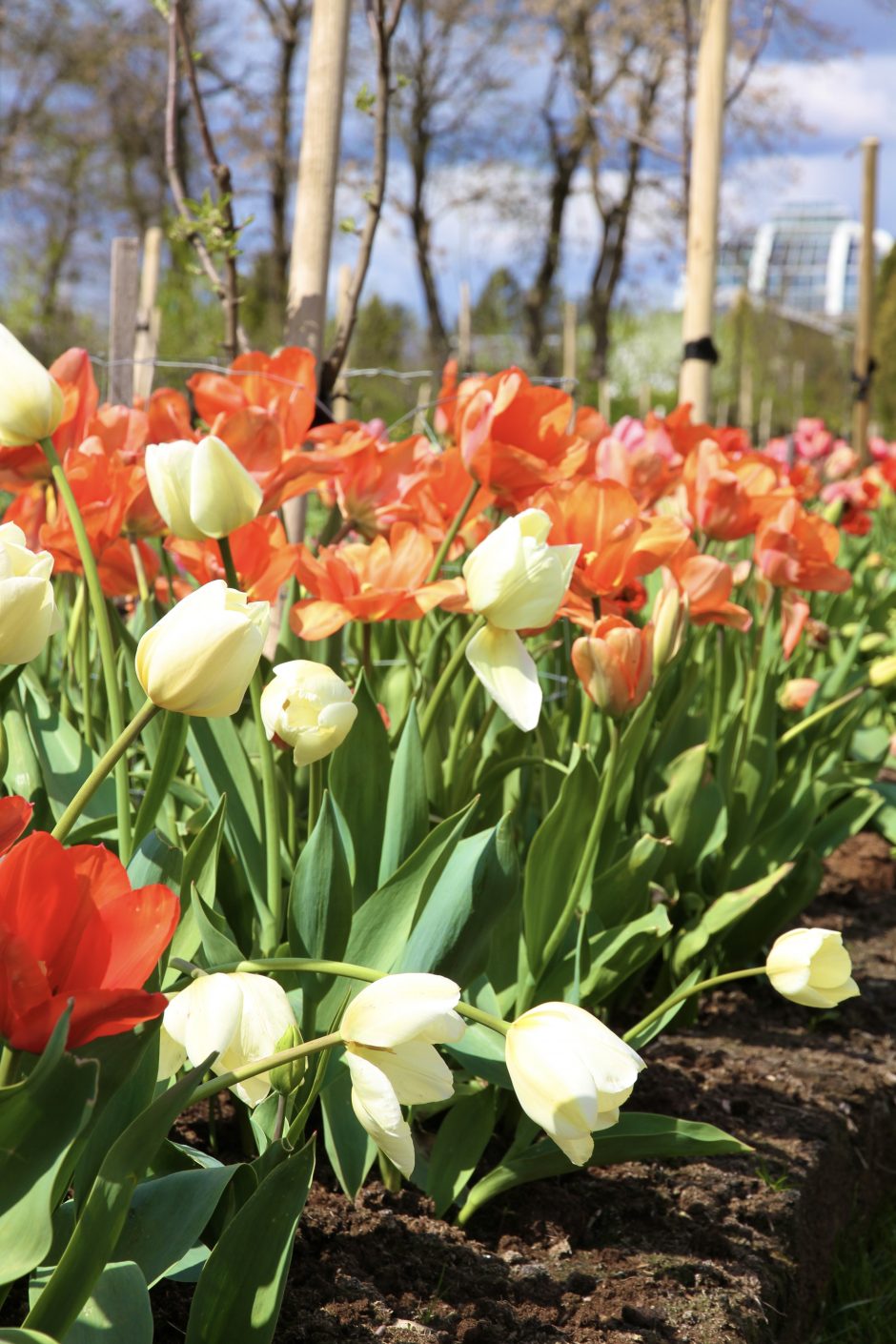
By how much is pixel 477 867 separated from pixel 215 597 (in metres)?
0.34

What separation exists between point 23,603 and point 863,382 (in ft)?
21.5

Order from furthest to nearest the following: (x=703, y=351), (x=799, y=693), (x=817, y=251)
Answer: (x=817, y=251) → (x=703, y=351) → (x=799, y=693)

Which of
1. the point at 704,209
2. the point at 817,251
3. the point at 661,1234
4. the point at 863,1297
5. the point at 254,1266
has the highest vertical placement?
the point at 817,251

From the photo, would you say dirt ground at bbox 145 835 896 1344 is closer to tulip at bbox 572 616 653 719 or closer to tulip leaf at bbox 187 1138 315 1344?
tulip leaf at bbox 187 1138 315 1344

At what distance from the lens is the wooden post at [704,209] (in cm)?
348

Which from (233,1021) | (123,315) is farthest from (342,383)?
(233,1021)

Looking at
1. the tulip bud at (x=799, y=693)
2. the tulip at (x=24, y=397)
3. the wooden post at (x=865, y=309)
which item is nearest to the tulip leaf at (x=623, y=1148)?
the tulip at (x=24, y=397)

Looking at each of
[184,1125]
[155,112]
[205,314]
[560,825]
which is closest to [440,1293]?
[184,1125]

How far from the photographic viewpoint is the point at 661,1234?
1.18 metres

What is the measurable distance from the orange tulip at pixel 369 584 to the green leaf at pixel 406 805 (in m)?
0.10

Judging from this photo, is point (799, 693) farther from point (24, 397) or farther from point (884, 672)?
point (24, 397)

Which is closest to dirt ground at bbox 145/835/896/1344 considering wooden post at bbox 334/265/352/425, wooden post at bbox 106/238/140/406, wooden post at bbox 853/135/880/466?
wooden post at bbox 334/265/352/425

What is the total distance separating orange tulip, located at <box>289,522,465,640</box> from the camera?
3.76ft

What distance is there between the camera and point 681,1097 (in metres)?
1.43
